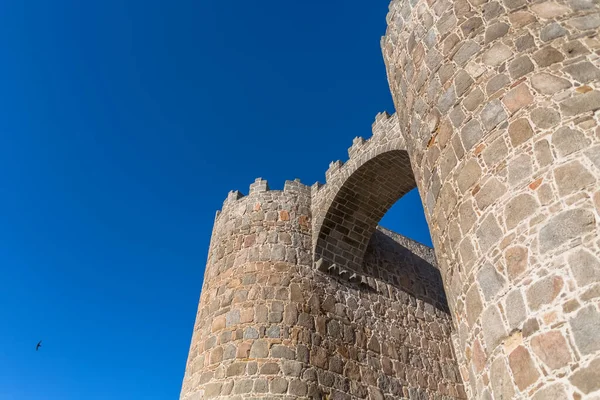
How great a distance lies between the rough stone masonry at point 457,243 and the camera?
8.72ft

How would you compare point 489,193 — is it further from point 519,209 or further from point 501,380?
point 501,380

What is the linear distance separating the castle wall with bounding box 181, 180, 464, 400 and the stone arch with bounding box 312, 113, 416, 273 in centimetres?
32

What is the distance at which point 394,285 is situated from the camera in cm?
914

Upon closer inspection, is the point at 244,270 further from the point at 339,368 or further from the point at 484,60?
the point at 484,60

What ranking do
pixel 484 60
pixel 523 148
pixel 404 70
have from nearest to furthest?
pixel 523 148
pixel 484 60
pixel 404 70

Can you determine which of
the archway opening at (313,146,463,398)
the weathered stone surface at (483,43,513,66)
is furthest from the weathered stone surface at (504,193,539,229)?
the archway opening at (313,146,463,398)

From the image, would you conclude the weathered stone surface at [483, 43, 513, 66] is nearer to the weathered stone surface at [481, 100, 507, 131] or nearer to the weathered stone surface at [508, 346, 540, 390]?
the weathered stone surface at [481, 100, 507, 131]

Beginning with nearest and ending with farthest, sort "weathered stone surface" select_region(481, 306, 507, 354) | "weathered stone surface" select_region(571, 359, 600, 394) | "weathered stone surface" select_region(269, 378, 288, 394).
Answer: "weathered stone surface" select_region(571, 359, 600, 394) < "weathered stone surface" select_region(481, 306, 507, 354) < "weathered stone surface" select_region(269, 378, 288, 394)

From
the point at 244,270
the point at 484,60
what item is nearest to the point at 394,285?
the point at 244,270

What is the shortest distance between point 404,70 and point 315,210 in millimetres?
4560

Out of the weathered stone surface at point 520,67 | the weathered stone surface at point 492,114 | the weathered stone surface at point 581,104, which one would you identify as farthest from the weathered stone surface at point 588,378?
the weathered stone surface at point 520,67

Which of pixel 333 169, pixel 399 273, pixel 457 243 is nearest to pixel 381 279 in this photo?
pixel 399 273

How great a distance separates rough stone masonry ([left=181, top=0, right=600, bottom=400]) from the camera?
266 cm

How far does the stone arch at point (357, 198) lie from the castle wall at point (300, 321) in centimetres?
32
